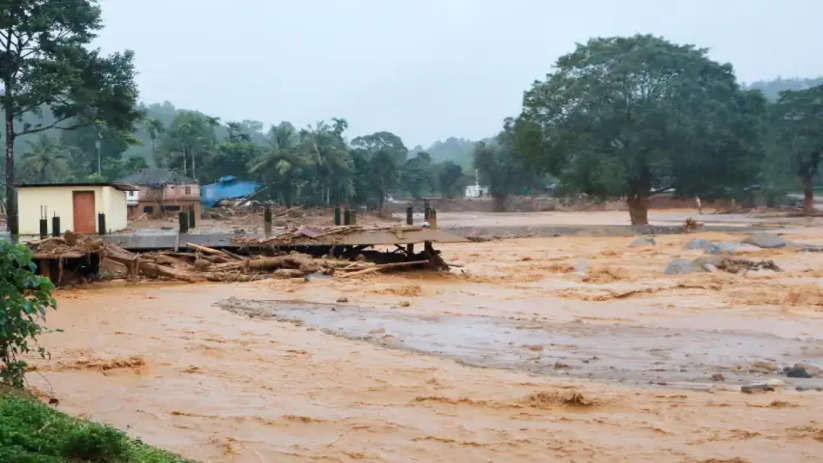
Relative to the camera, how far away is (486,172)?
77.0 meters

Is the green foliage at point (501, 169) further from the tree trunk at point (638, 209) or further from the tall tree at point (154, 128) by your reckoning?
the tall tree at point (154, 128)

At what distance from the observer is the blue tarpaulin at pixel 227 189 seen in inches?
2504

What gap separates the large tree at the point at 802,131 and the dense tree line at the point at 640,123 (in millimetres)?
10111

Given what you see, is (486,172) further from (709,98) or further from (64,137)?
(64,137)

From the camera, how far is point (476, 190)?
88.8m

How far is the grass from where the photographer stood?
470 cm

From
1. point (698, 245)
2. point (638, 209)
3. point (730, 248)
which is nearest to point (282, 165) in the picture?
point (638, 209)

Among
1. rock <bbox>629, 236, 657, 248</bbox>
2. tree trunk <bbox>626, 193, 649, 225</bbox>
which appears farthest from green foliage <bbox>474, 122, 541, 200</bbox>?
rock <bbox>629, 236, 657, 248</bbox>

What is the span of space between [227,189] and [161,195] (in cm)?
959

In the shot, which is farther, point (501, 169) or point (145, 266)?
point (501, 169)

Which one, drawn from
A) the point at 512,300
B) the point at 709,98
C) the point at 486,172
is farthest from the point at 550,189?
Answer: the point at 512,300

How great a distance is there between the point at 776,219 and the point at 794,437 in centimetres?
5061

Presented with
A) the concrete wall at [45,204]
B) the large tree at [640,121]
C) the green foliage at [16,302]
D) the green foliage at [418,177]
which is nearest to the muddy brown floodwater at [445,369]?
the green foliage at [16,302]

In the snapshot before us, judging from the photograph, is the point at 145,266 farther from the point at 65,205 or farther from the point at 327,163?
the point at 327,163
